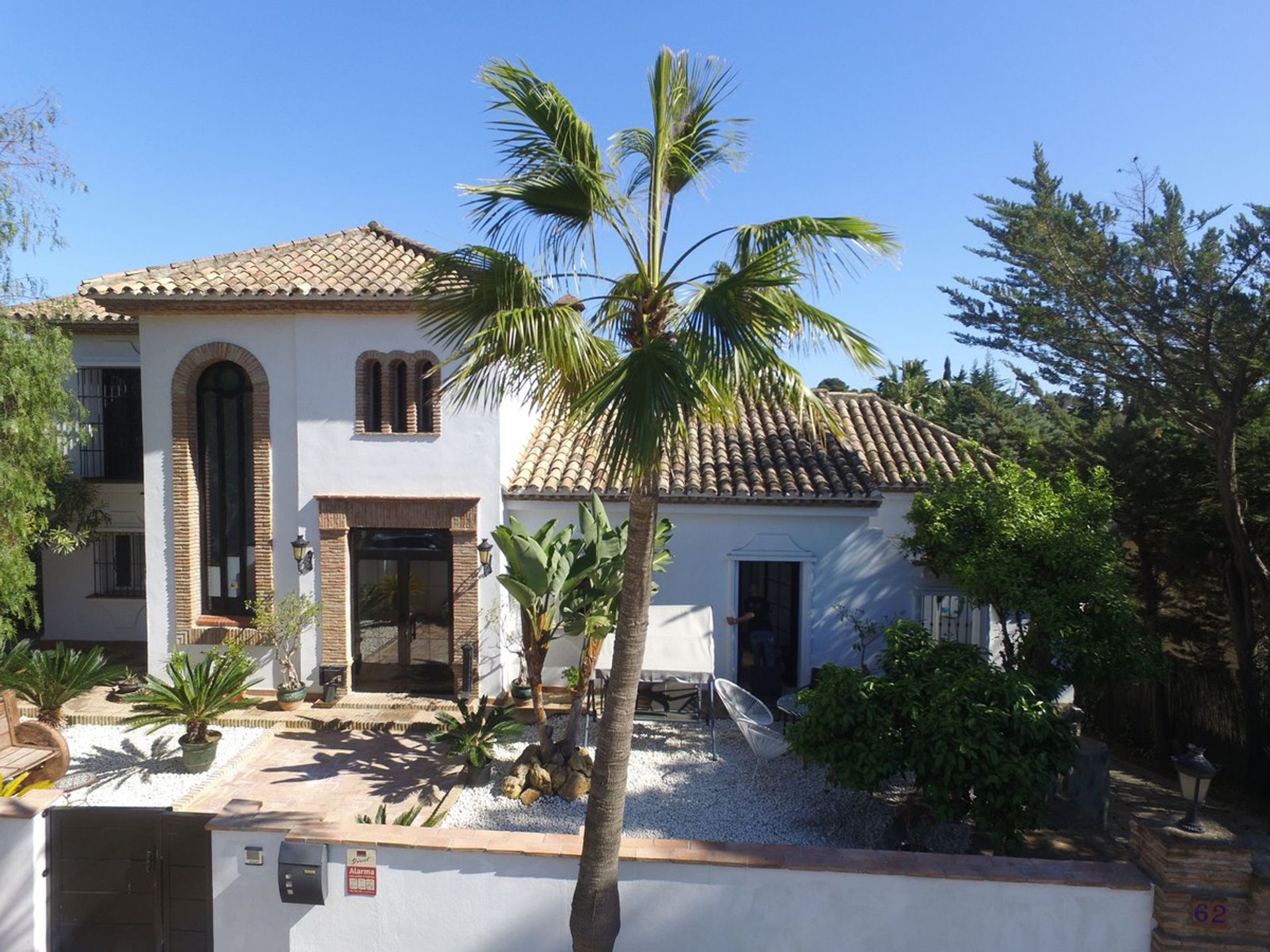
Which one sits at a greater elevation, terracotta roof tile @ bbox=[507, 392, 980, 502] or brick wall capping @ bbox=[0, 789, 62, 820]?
terracotta roof tile @ bbox=[507, 392, 980, 502]

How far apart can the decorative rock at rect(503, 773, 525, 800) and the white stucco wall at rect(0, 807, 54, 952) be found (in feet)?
14.5

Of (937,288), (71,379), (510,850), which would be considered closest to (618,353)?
(510,850)

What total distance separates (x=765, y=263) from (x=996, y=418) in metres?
19.5

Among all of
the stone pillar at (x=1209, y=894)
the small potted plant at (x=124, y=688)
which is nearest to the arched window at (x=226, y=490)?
the small potted plant at (x=124, y=688)

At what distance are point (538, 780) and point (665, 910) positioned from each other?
3.48 metres

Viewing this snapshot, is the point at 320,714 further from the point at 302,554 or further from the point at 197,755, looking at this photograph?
the point at 302,554

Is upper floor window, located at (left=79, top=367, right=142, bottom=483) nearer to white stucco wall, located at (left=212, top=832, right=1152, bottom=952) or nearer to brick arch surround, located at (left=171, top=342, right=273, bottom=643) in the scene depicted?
brick arch surround, located at (left=171, top=342, right=273, bottom=643)

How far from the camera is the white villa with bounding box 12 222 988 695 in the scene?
39.1ft

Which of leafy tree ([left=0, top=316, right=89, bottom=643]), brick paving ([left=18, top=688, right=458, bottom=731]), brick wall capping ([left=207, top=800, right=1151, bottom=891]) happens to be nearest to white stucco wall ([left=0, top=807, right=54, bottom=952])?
brick wall capping ([left=207, top=800, right=1151, bottom=891])

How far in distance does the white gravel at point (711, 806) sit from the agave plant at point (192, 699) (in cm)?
361

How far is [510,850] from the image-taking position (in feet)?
19.2

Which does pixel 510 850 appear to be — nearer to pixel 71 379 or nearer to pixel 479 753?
pixel 479 753

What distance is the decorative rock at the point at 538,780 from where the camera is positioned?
902 centimetres

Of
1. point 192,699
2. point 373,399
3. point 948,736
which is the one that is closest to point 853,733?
point 948,736
